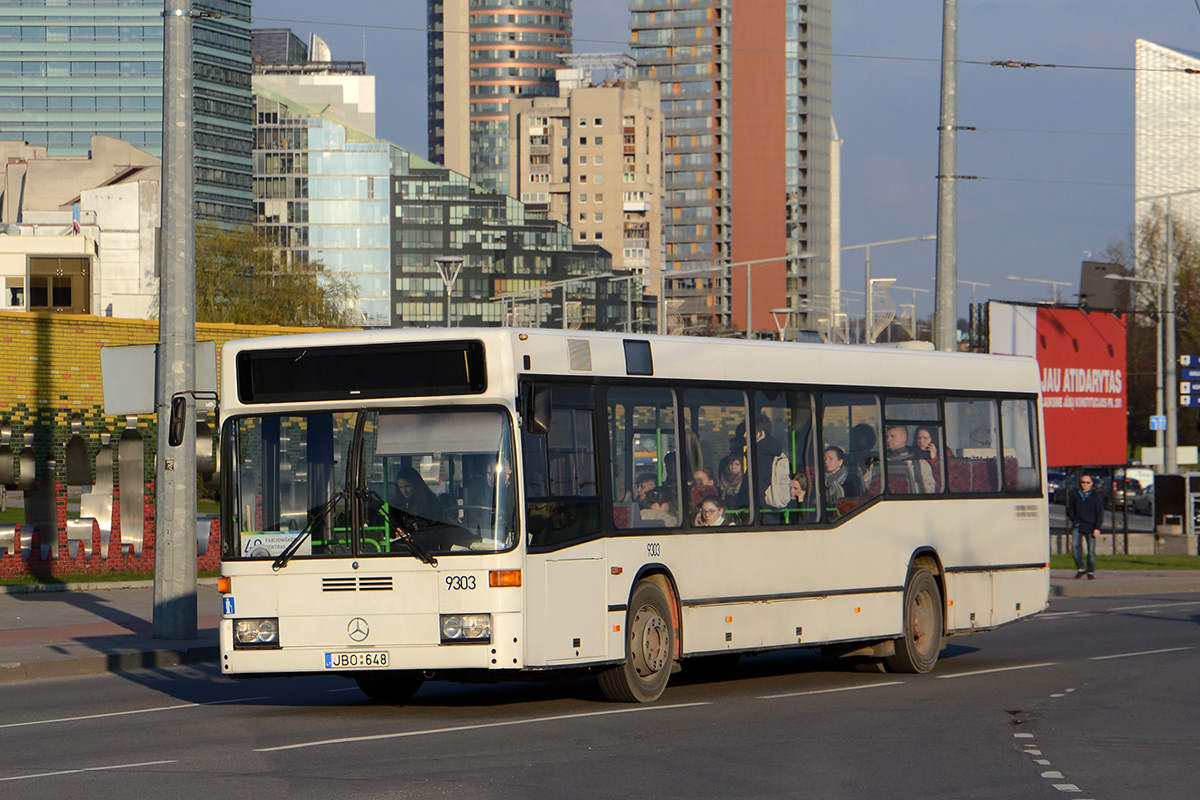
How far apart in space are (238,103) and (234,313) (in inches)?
3615

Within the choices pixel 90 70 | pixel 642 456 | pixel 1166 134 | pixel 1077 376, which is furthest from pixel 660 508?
pixel 1166 134

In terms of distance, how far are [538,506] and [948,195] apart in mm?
15005

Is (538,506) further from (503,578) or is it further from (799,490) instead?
(799,490)

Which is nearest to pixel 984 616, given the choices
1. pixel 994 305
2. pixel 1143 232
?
pixel 994 305

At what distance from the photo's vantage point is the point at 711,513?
1402cm

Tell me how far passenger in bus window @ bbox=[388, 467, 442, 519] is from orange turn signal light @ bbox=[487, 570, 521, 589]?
54 cm

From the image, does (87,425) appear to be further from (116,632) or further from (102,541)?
(116,632)

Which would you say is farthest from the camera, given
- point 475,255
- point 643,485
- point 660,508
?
point 475,255

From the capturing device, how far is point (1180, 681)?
51.3 ft

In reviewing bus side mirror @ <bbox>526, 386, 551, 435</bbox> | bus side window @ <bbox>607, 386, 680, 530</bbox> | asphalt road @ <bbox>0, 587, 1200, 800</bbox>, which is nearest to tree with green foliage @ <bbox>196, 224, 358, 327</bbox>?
A: asphalt road @ <bbox>0, 587, 1200, 800</bbox>

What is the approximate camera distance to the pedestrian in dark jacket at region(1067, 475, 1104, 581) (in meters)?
31.9

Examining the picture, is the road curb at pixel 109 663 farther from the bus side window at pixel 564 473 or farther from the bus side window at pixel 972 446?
the bus side window at pixel 972 446

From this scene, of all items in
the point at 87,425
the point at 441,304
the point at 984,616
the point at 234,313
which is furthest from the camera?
the point at 441,304

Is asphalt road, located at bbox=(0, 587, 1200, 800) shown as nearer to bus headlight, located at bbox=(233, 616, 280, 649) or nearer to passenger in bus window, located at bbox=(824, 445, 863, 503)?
bus headlight, located at bbox=(233, 616, 280, 649)
